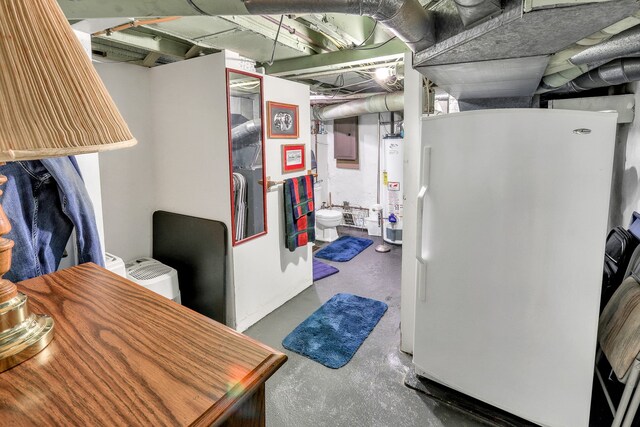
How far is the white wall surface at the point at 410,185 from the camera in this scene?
7.78 ft

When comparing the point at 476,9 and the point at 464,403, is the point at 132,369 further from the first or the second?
the point at 464,403

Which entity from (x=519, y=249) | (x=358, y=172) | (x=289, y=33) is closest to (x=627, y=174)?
(x=519, y=249)

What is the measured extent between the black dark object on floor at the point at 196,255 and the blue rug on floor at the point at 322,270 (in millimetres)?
1369

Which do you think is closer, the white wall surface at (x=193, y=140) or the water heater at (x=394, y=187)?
the white wall surface at (x=193, y=140)

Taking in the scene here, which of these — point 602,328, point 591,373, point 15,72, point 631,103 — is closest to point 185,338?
point 15,72

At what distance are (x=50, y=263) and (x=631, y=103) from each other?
11.0 feet

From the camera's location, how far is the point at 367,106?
4.69 meters

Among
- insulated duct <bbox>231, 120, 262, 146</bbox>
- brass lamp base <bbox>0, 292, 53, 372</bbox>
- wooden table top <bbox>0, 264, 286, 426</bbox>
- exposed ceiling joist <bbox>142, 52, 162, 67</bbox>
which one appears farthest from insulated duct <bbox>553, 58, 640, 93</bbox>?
exposed ceiling joist <bbox>142, 52, 162, 67</bbox>

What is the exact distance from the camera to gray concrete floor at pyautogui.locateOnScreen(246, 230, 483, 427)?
202 centimetres

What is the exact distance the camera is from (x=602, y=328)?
1.86m

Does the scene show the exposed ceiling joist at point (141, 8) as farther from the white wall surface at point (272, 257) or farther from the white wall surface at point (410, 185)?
the white wall surface at point (272, 257)

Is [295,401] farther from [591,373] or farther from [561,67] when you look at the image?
[561,67]

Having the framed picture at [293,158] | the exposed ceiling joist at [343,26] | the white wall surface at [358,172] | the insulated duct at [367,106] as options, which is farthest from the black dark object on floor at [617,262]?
the white wall surface at [358,172]

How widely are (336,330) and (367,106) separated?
3018 millimetres
